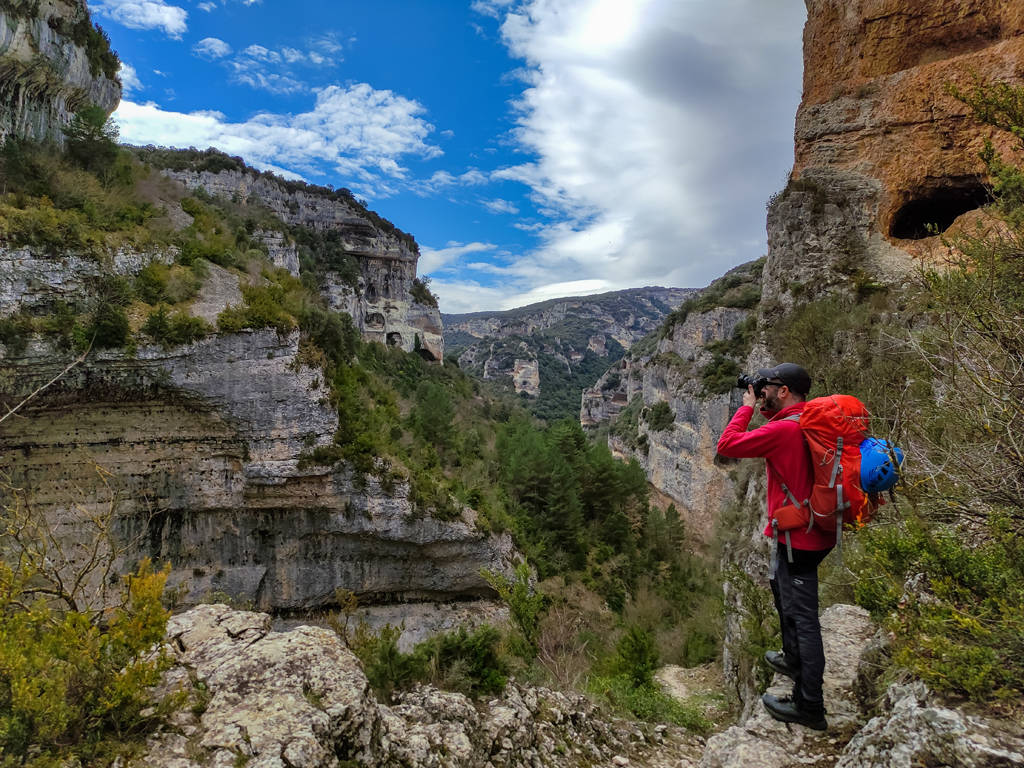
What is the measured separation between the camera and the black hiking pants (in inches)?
96.9

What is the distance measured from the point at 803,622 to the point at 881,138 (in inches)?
525

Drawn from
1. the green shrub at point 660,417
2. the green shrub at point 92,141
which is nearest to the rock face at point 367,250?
the green shrub at point 660,417

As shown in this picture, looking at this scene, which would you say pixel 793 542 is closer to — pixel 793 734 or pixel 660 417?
pixel 793 734

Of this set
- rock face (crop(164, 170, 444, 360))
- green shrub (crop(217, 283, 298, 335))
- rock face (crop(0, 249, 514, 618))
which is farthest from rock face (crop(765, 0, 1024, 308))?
rock face (crop(164, 170, 444, 360))

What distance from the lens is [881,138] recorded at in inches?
424

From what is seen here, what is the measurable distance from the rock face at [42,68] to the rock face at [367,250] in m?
23.3

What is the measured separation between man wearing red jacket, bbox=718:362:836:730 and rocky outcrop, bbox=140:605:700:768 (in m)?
1.75

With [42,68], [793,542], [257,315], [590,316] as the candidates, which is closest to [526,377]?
[590,316]

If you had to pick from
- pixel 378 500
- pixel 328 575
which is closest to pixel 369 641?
pixel 378 500

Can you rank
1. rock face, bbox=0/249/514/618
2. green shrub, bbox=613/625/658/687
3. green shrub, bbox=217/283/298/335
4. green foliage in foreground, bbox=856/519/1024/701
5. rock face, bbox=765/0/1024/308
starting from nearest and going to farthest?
green foliage in foreground, bbox=856/519/1024/701, green shrub, bbox=613/625/658/687, rock face, bbox=0/249/514/618, rock face, bbox=765/0/1024/308, green shrub, bbox=217/283/298/335

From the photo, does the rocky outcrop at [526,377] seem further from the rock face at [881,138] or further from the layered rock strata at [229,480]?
the rock face at [881,138]

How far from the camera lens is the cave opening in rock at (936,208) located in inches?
399

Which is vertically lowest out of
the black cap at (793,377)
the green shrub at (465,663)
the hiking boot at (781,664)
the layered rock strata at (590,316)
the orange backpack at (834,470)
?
the green shrub at (465,663)

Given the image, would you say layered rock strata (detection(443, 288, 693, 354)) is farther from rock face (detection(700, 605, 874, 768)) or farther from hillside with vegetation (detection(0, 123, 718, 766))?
rock face (detection(700, 605, 874, 768))
